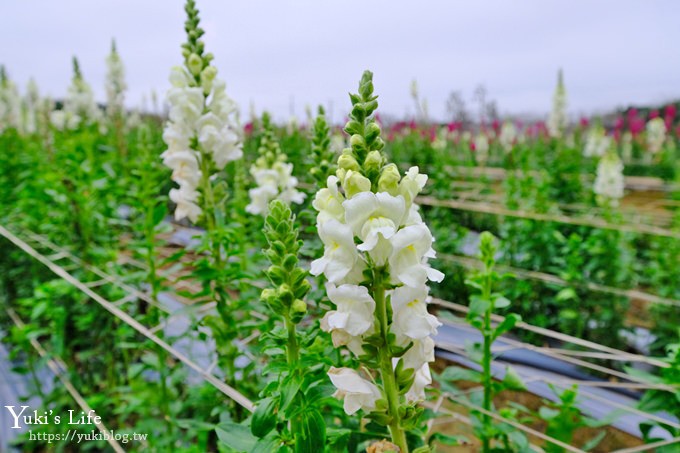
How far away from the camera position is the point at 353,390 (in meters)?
0.83

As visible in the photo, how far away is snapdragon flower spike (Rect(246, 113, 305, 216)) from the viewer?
2.12 m

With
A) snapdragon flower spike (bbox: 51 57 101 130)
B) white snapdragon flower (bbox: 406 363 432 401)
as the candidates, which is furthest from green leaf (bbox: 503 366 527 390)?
snapdragon flower spike (bbox: 51 57 101 130)

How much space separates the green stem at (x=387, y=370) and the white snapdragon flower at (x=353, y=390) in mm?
24

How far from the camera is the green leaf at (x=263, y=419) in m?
0.84

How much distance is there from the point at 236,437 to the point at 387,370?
0.32 metres

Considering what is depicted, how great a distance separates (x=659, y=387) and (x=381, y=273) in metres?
0.87

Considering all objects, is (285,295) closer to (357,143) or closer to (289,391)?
(289,391)

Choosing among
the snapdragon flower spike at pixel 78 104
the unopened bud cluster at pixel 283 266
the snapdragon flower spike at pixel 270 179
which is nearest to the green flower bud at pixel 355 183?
the unopened bud cluster at pixel 283 266

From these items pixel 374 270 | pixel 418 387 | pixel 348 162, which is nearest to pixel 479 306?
pixel 418 387

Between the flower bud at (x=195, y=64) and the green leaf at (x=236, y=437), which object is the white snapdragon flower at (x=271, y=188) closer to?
the flower bud at (x=195, y=64)

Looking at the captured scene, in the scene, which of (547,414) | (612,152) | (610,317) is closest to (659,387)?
(547,414)

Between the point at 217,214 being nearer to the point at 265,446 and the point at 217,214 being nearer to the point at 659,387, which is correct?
the point at 265,446

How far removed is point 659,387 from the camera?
124cm

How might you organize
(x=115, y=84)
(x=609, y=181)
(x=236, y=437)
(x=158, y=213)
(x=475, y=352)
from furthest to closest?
(x=115, y=84)
(x=609, y=181)
(x=158, y=213)
(x=475, y=352)
(x=236, y=437)
